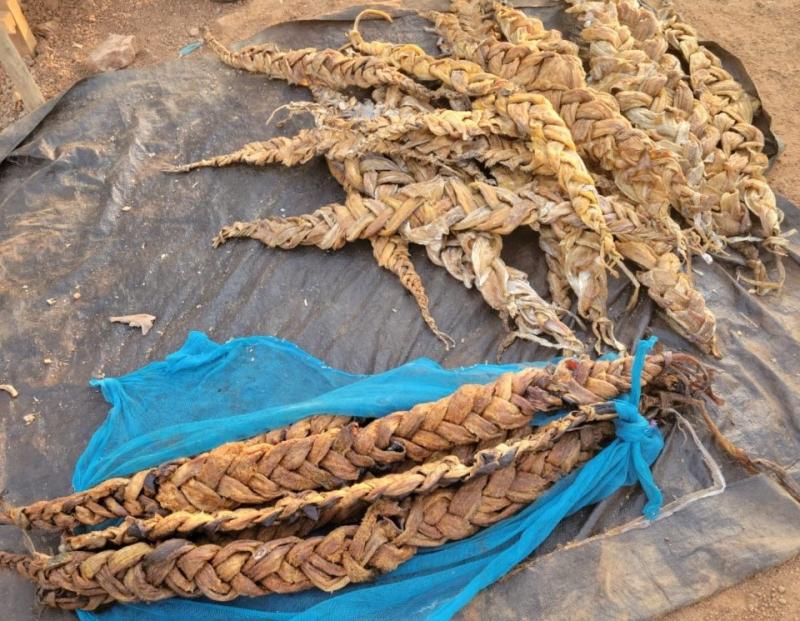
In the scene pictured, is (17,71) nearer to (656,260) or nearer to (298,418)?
(298,418)

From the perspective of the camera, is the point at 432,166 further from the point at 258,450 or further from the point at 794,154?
the point at 794,154

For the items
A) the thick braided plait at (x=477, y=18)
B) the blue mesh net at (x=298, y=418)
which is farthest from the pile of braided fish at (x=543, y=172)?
the blue mesh net at (x=298, y=418)

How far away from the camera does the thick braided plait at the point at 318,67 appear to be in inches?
115

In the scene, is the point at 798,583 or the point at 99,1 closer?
the point at 798,583

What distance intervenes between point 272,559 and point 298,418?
1.45 feet

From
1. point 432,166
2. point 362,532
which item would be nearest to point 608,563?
point 362,532

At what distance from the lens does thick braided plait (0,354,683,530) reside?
6.33 feet

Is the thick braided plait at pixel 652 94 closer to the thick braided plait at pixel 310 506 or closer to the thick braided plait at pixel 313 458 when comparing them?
the thick braided plait at pixel 313 458

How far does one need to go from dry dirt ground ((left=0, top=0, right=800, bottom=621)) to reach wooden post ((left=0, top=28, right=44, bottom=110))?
2.02 ft

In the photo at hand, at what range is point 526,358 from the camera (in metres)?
2.49

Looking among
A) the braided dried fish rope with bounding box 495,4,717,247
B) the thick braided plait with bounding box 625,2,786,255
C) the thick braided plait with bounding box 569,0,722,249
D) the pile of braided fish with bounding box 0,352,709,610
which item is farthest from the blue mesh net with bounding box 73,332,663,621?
the thick braided plait with bounding box 625,2,786,255

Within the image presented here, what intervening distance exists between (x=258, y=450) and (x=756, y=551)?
1436 millimetres

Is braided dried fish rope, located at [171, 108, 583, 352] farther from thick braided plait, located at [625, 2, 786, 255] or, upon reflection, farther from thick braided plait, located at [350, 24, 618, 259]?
Result: thick braided plait, located at [625, 2, 786, 255]

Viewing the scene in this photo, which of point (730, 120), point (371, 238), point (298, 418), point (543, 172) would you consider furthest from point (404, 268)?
point (730, 120)
